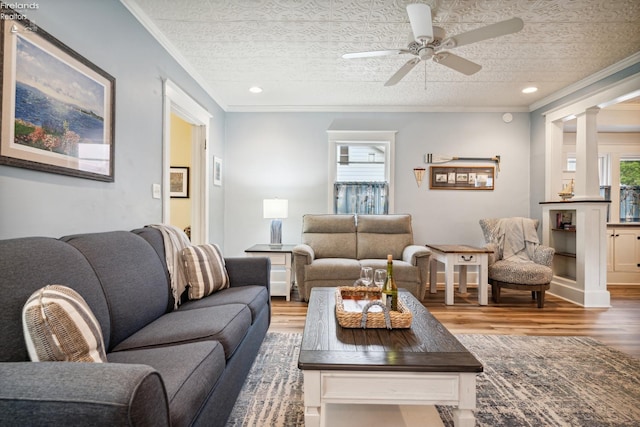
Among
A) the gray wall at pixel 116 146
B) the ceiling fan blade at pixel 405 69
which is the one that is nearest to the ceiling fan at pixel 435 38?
the ceiling fan blade at pixel 405 69

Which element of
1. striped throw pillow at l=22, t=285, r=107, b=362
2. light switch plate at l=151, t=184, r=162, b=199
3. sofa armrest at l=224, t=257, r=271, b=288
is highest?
light switch plate at l=151, t=184, r=162, b=199

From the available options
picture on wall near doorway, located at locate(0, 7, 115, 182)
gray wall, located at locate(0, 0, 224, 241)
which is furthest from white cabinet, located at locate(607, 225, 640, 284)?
picture on wall near doorway, located at locate(0, 7, 115, 182)

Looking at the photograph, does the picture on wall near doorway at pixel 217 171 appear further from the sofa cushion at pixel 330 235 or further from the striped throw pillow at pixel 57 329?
the striped throw pillow at pixel 57 329

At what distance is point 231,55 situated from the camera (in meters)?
3.14

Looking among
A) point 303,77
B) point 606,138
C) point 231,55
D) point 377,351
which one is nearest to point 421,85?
point 303,77

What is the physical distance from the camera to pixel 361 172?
4.78 m

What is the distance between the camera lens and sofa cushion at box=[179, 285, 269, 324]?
2.12 meters

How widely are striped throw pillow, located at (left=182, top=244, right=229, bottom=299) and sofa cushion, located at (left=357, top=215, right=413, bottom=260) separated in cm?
219

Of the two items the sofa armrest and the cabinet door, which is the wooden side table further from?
the cabinet door

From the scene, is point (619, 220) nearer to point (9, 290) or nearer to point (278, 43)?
point (278, 43)

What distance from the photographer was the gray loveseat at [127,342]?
2.38ft

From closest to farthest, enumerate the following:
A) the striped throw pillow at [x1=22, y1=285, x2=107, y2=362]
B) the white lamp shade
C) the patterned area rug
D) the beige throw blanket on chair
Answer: the striped throw pillow at [x1=22, y1=285, x2=107, y2=362] → the patterned area rug → the beige throw blanket on chair → the white lamp shade

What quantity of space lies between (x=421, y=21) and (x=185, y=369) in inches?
93.7

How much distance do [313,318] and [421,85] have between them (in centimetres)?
319
